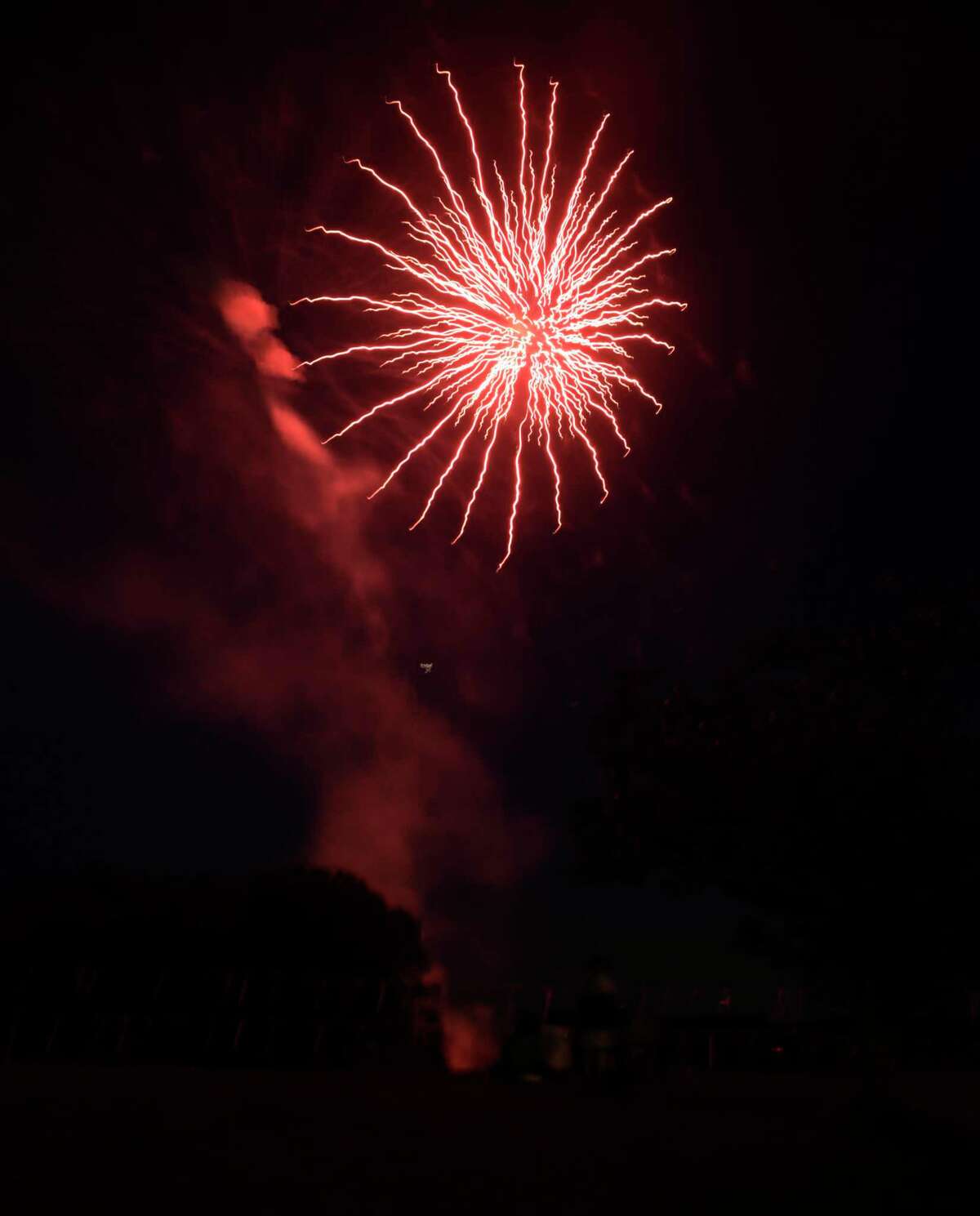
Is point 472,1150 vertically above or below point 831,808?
below

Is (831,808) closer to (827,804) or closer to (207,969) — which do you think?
(827,804)

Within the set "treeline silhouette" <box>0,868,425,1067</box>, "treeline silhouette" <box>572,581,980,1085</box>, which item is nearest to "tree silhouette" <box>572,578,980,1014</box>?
"treeline silhouette" <box>572,581,980,1085</box>

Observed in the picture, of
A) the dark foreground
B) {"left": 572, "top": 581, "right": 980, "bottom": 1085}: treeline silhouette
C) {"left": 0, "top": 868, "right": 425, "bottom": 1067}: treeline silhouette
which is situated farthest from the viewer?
{"left": 0, "top": 868, "right": 425, "bottom": 1067}: treeline silhouette

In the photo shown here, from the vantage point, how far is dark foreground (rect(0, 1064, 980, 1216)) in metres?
5.74

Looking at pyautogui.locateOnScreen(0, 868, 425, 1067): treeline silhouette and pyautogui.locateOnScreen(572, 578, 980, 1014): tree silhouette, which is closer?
pyautogui.locateOnScreen(572, 578, 980, 1014): tree silhouette

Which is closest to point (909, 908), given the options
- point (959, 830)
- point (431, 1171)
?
point (959, 830)

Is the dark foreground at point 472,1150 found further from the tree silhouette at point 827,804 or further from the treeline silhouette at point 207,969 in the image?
the treeline silhouette at point 207,969

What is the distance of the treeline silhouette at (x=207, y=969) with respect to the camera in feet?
→ 78.2

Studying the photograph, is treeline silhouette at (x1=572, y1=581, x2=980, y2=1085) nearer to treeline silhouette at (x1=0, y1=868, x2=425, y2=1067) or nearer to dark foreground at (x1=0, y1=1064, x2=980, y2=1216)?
dark foreground at (x1=0, y1=1064, x2=980, y2=1216)

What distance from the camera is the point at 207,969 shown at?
31.1m

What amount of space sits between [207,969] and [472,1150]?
25276 millimetres

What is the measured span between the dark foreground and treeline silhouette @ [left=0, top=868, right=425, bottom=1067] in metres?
12.0

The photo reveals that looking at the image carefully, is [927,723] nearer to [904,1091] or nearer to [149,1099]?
[904,1091]

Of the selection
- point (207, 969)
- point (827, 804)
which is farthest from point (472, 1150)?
point (207, 969)
